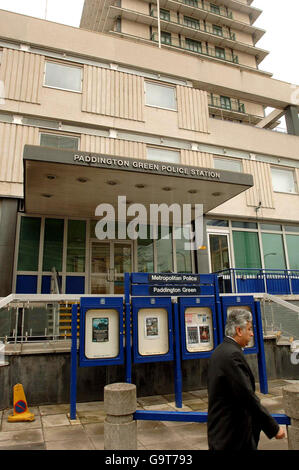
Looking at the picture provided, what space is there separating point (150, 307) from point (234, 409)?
4.12 metres

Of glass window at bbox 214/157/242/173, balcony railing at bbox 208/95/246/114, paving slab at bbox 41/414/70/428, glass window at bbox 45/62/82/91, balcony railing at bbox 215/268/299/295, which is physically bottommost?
paving slab at bbox 41/414/70/428

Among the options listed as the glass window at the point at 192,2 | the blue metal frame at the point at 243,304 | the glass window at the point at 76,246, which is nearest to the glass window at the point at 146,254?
the glass window at the point at 76,246

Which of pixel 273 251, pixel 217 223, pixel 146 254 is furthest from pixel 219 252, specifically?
pixel 146 254

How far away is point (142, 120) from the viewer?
46.6ft

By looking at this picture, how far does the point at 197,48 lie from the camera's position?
115ft

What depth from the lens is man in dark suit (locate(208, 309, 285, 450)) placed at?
2605 mm

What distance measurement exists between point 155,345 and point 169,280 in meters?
1.34

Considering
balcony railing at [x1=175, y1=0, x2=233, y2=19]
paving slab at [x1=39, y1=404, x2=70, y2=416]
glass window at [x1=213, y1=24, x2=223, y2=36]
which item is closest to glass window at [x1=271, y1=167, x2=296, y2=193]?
A: paving slab at [x1=39, y1=404, x2=70, y2=416]

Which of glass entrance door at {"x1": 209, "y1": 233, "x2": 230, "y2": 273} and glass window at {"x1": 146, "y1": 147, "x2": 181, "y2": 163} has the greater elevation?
glass window at {"x1": 146, "y1": 147, "x2": 181, "y2": 163}

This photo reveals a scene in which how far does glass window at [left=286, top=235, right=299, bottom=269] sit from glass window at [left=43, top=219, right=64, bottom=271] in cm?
1086

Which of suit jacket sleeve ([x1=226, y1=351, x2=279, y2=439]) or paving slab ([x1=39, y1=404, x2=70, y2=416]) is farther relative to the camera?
paving slab ([x1=39, y1=404, x2=70, y2=416])

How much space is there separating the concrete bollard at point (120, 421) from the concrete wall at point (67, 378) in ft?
10.0

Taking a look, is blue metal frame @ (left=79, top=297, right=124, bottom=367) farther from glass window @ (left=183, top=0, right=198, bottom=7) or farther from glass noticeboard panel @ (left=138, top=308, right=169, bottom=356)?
glass window @ (left=183, top=0, right=198, bottom=7)
